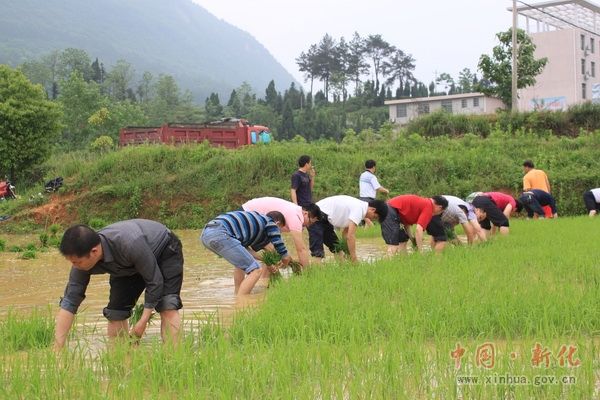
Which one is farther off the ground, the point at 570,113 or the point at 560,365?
the point at 570,113

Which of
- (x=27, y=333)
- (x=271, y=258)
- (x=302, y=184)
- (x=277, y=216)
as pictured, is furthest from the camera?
(x=302, y=184)

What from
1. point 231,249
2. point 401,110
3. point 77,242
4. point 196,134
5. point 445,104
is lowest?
point 231,249

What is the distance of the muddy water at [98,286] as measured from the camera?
5.87m

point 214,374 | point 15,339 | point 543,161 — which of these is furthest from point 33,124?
point 214,374

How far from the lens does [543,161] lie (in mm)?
17719

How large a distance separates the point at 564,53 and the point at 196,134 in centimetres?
2590

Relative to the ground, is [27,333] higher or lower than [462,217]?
lower

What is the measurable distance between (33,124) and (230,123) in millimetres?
6991

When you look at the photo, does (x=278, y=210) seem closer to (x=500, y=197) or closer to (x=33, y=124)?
(x=500, y=197)

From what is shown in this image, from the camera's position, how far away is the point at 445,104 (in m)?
46.2

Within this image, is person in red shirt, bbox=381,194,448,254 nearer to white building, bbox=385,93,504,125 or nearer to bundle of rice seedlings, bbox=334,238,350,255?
bundle of rice seedlings, bbox=334,238,350,255

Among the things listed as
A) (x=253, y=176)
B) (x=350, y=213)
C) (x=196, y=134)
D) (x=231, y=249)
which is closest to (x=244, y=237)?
(x=231, y=249)

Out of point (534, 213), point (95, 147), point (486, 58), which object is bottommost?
point (534, 213)

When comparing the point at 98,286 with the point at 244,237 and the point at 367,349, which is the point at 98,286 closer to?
the point at 244,237
